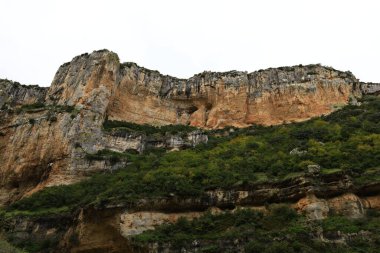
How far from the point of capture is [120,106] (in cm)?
5131

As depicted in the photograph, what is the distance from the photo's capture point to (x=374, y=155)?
28500 mm

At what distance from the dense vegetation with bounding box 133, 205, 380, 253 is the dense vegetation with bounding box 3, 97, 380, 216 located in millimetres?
2568

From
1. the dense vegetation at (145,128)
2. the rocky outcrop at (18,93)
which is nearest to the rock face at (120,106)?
the rocky outcrop at (18,93)

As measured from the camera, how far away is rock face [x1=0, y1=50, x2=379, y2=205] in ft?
131

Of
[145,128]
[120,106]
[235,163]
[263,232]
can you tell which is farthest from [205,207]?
[120,106]

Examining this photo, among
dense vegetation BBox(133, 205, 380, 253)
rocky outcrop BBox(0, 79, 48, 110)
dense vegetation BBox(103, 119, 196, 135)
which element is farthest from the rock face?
dense vegetation BBox(133, 205, 380, 253)

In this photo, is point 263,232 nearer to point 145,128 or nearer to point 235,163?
point 235,163

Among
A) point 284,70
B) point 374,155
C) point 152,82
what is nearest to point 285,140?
point 374,155

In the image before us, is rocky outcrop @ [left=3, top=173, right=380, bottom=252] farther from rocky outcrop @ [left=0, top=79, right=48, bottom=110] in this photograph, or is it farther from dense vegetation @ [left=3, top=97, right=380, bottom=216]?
rocky outcrop @ [left=0, top=79, right=48, bottom=110]

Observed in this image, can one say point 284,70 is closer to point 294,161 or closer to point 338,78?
point 338,78

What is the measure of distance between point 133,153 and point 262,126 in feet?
49.1

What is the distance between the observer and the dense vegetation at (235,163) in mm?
28531

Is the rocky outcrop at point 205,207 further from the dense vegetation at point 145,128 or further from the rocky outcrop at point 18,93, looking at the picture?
the rocky outcrop at point 18,93

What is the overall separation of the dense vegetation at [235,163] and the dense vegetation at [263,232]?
2.57 metres
